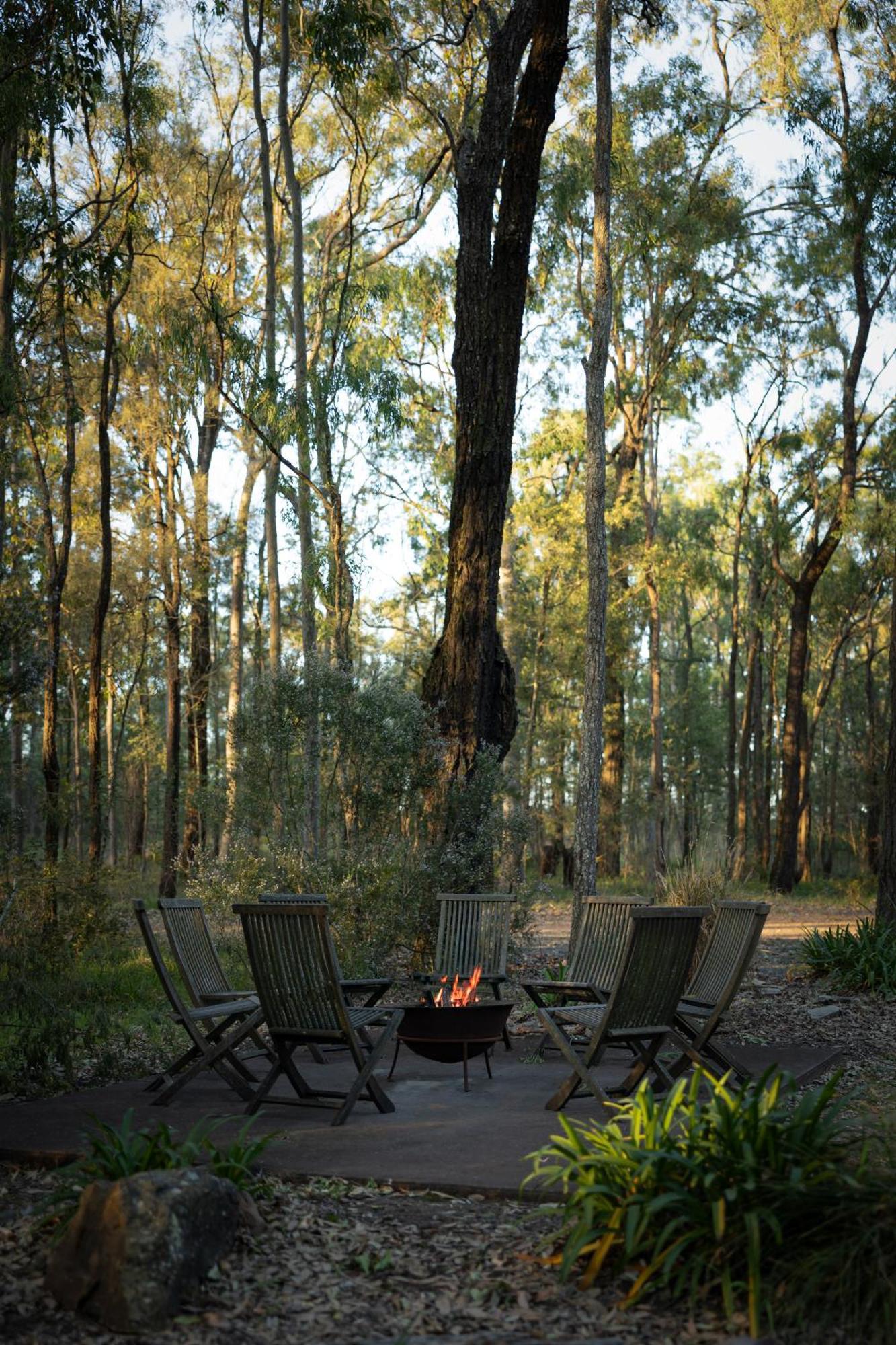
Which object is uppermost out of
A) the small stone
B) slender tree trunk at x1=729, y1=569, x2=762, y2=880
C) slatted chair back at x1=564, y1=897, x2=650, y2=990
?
slender tree trunk at x1=729, y1=569, x2=762, y2=880

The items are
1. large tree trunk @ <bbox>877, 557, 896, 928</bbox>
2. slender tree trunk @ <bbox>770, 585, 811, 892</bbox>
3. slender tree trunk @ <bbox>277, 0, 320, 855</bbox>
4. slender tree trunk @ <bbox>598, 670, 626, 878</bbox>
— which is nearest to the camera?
large tree trunk @ <bbox>877, 557, 896, 928</bbox>

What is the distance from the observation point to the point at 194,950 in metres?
6.71

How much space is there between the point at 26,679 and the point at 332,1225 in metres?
9.56

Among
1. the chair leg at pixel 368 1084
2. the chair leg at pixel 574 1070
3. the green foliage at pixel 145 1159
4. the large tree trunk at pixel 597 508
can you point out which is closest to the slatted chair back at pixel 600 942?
the chair leg at pixel 574 1070

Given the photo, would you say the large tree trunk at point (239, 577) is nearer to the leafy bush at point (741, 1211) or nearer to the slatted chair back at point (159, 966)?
the slatted chair back at point (159, 966)

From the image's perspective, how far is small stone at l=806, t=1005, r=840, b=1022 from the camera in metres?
9.08

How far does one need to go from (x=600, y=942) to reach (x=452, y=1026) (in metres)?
1.71

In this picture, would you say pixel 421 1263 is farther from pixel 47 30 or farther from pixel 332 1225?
pixel 47 30

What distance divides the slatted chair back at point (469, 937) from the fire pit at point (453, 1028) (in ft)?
5.49

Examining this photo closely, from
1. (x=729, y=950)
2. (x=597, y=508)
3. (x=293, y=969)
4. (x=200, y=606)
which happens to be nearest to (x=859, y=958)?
(x=729, y=950)

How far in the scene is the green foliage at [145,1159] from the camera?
13.1ft

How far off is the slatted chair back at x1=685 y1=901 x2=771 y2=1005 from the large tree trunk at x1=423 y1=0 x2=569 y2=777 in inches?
199

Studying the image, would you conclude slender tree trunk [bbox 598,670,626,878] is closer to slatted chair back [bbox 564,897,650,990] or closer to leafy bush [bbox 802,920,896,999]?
leafy bush [bbox 802,920,896,999]

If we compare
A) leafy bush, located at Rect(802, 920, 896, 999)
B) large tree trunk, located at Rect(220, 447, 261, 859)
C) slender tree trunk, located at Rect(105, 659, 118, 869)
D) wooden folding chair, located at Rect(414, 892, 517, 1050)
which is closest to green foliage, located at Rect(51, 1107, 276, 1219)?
wooden folding chair, located at Rect(414, 892, 517, 1050)
